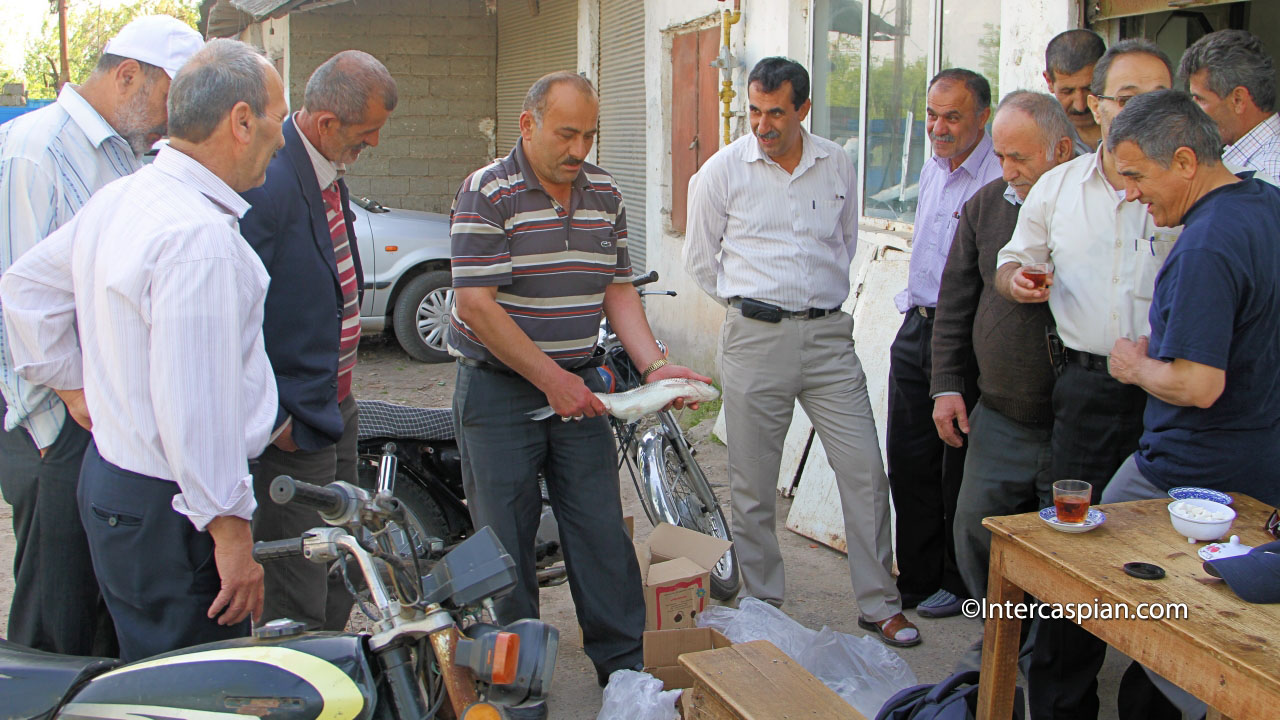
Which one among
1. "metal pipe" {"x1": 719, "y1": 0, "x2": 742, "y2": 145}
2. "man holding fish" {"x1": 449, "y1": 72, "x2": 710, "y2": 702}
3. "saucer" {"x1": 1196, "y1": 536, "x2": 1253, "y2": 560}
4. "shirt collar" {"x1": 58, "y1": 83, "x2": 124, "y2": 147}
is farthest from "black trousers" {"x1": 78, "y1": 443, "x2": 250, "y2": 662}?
"metal pipe" {"x1": 719, "y1": 0, "x2": 742, "y2": 145}

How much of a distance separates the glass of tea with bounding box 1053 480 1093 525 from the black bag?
60cm

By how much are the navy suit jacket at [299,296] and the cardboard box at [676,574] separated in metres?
1.34

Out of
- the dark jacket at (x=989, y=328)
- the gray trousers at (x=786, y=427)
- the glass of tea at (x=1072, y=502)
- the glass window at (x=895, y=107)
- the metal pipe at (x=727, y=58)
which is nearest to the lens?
the glass of tea at (x=1072, y=502)

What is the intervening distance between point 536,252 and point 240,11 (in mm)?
14385

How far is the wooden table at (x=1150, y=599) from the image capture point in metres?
1.94

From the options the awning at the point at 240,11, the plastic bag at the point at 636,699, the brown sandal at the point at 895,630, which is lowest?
the brown sandal at the point at 895,630

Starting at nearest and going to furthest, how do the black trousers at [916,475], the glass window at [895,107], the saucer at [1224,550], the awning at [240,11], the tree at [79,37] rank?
the saucer at [1224,550], the black trousers at [916,475], the glass window at [895,107], the awning at [240,11], the tree at [79,37]

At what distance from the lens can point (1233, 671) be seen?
1.92 m

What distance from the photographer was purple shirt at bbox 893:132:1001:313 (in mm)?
Result: 4012

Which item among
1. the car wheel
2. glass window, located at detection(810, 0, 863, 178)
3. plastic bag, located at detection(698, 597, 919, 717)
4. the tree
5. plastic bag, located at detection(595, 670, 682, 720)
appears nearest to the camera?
plastic bag, located at detection(595, 670, 682, 720)

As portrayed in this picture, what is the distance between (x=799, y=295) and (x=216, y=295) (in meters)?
2.46

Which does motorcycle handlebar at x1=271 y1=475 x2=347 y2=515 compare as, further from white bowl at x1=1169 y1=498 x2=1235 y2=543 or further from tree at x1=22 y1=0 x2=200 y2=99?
tree at x1=22 y1=0 x2=200 y2=99

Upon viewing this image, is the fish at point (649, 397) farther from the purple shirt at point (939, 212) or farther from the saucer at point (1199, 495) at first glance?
the saucer at point (1199, 495)

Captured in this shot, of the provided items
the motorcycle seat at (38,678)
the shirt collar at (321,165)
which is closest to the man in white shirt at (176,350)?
the motorcycle seat at (38,678)
